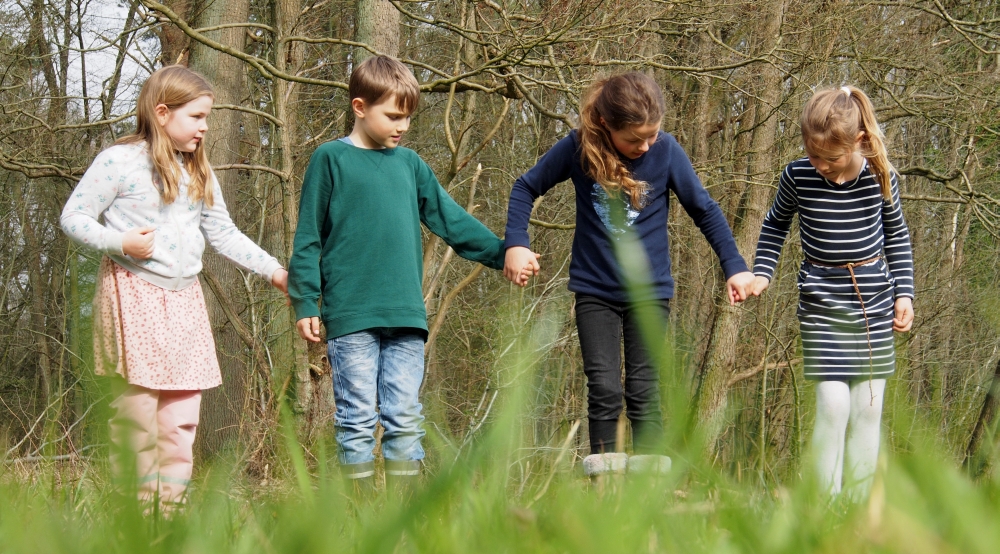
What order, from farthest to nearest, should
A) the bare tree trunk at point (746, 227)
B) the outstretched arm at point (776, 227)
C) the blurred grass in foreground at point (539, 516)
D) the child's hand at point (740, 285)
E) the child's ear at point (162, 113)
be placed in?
1. the bare tree trunk at point (746, 227)
2. the outstretched arm at point (776, 227)
3. the child's ear at point (162, 113)
4. the child's hand at point (740, 285)
5. the blurred grass in foreground at point (539, 516)

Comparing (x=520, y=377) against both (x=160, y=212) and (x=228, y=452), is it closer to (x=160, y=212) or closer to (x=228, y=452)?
(x=228, y=452)

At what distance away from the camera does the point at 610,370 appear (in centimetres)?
352

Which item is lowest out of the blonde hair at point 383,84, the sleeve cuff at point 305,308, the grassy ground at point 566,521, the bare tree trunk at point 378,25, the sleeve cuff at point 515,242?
the grassy ground at point 566,521

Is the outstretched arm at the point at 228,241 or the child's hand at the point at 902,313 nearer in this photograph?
the outstretched arm at the point at 228,241

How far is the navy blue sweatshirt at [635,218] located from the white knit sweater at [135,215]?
1.16 metres

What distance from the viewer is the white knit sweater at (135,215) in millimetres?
3270

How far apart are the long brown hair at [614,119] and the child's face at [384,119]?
68 cm

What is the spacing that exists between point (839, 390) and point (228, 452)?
3223 millimetres

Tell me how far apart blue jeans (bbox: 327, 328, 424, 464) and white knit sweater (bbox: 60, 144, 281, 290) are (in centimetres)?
46

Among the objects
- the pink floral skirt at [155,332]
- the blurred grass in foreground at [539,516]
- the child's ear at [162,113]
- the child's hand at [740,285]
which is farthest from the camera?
the child's ear at [162,113]

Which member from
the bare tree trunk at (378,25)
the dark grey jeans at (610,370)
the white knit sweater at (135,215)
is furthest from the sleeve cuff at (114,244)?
the bare tree trunk at (378,25)

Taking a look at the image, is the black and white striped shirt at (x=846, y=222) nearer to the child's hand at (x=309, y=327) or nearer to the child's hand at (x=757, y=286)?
the child's hand at (x=757, y=286)

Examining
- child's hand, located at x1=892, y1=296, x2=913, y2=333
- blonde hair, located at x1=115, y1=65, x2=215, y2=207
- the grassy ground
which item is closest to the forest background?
child's hand, located at x1=892, y1=296, x2=913, y2=333

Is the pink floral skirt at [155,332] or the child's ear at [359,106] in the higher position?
the child's ear at [359,106]
